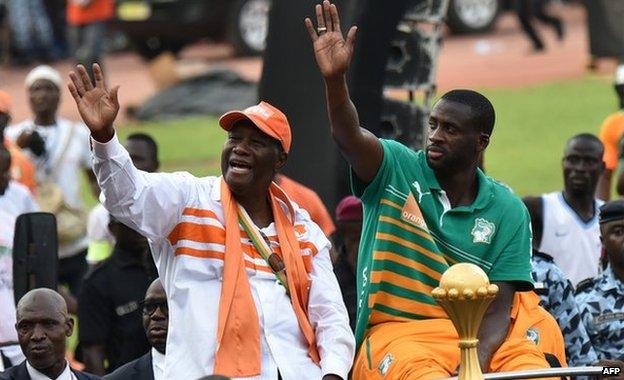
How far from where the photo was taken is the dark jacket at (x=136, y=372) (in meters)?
8.11

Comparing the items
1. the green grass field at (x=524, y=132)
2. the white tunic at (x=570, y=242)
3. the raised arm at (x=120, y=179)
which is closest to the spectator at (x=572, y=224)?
the white tunic at (x=570, y=242)

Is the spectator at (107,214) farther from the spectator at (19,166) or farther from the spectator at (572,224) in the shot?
the spectator at (572,224)

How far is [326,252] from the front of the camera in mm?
7480

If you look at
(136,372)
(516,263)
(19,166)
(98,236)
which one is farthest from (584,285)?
(19,166)

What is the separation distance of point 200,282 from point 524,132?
48.2 feet

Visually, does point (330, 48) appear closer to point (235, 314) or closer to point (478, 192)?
point (478, 192)

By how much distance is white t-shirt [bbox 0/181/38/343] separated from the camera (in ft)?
31.0

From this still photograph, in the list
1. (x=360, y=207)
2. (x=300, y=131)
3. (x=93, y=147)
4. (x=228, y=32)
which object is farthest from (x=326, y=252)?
(x=228, y=32)

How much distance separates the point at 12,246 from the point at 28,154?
12.3 ft

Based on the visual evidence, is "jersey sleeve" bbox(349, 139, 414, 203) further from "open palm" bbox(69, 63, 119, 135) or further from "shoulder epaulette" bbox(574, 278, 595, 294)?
"shoulder epaulette" bbox(574, 278, 595, 294)

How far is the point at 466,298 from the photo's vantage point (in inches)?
232

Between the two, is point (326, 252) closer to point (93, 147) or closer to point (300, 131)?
point (93, 147)

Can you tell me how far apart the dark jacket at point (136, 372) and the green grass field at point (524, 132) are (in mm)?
10109

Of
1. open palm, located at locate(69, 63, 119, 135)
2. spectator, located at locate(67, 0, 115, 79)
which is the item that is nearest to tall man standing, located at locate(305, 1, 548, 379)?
open palm, located at locate(69, 63, 119, 135)
